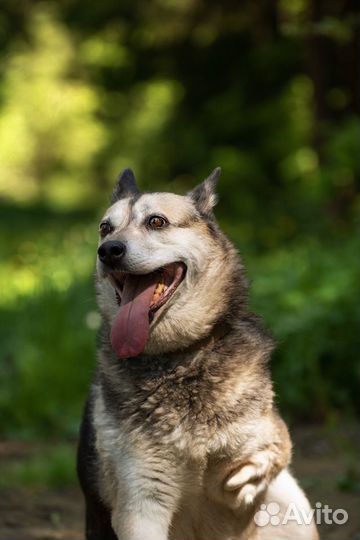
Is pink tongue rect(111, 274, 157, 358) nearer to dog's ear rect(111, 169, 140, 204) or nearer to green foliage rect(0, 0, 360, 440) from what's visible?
dog's ear rect(111, 169, 140, 204)

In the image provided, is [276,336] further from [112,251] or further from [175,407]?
[112,251]

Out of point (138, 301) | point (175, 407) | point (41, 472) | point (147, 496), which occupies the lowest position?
point (41, 472)

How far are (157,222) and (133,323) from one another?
524mm

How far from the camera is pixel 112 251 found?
460 cm

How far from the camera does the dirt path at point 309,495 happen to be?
6.34m

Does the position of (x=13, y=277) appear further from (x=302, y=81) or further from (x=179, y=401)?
(x=179, y=401)

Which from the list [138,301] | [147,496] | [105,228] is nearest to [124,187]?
[105,228]

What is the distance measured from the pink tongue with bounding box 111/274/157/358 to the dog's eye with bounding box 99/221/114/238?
13.7 inches

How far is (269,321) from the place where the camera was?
368 inches

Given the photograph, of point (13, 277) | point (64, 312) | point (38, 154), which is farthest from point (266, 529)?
point (38, 154)

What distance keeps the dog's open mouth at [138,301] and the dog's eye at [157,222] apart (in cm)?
21

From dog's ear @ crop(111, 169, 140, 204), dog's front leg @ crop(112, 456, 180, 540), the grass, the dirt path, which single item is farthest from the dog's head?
the grass

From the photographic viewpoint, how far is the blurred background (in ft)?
29.6

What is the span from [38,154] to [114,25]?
49.2 ft
